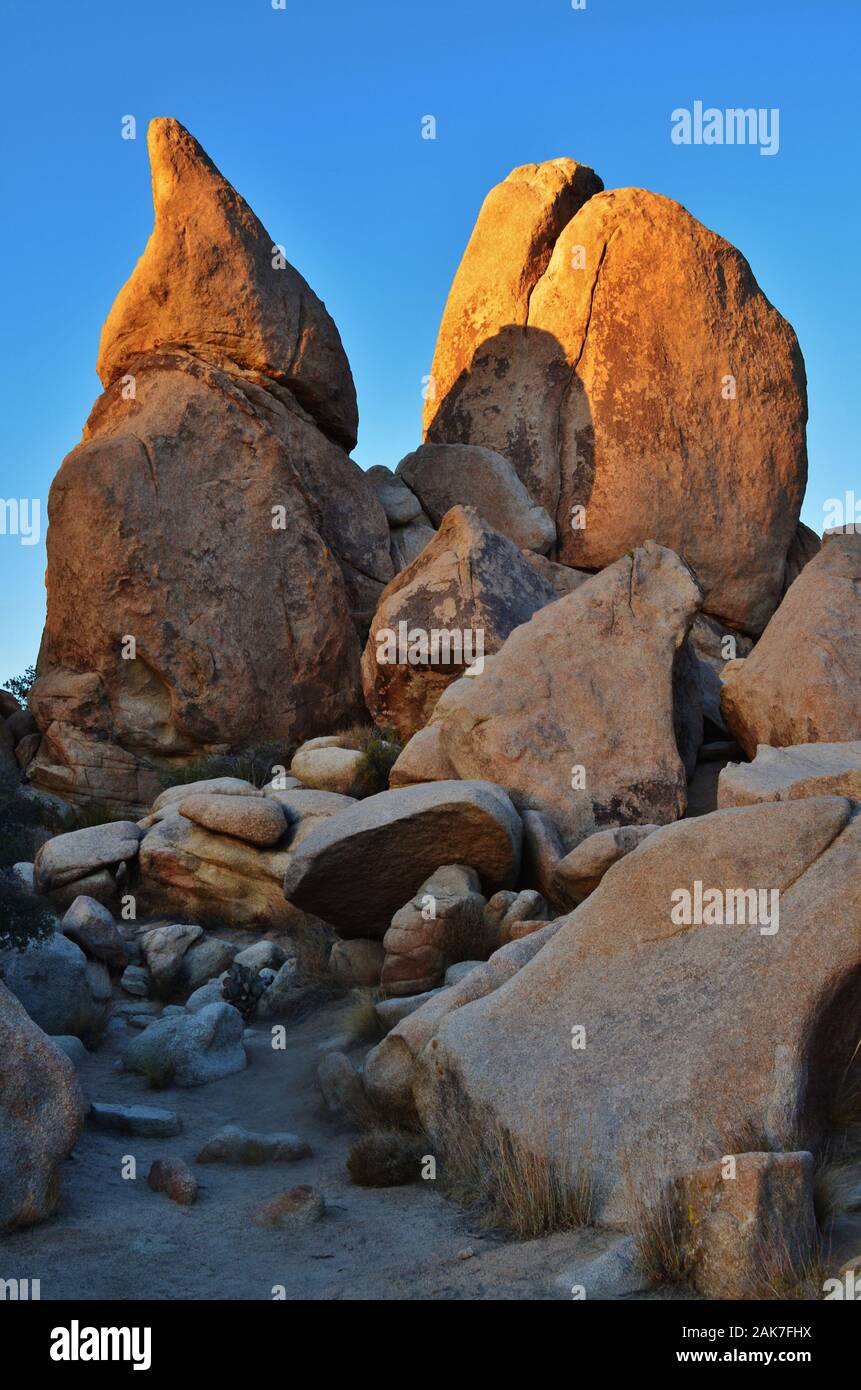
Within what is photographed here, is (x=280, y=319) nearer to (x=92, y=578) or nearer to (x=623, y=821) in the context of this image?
(x=92, y=578)

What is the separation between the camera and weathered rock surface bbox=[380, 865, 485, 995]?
Result: 11.2 meters

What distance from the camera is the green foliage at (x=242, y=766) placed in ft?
60.4

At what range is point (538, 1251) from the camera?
20.8 feet

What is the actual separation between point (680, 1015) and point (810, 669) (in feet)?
26.1

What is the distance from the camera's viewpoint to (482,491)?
2447 centimetres

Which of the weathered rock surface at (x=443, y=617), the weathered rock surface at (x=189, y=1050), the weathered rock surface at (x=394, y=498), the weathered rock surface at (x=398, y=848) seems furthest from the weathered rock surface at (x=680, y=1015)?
the weathered rock surface at (x=394, y=498)

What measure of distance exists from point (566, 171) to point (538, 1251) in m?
24.9

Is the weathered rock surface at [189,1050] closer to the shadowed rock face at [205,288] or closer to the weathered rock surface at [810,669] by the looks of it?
the weathered rock surface at [810,669]

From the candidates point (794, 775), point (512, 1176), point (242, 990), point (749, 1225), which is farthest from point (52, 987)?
point (749, 1225)

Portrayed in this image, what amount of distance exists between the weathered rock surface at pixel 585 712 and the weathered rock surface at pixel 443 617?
2.54 m

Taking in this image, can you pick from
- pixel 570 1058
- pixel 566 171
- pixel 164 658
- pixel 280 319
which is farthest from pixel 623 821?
pixel 566 171

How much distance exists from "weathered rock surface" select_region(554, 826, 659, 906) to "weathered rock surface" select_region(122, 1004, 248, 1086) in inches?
124

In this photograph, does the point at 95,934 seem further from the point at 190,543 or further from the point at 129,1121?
the point at 190,543

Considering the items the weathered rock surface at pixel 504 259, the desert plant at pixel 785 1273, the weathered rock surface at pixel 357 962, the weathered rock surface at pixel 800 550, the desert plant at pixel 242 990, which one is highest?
the weathered rock surface at pixel 504 259
